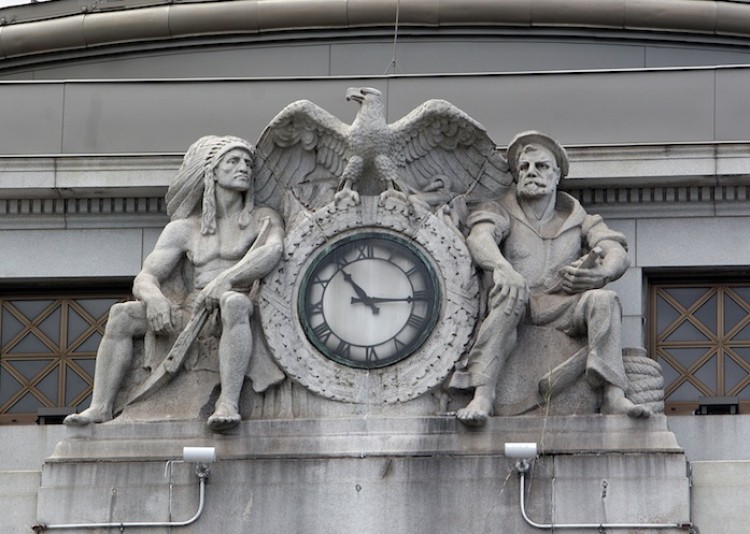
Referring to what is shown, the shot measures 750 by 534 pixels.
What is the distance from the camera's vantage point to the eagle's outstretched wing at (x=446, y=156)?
3300cm

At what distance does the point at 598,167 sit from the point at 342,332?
3.85 m

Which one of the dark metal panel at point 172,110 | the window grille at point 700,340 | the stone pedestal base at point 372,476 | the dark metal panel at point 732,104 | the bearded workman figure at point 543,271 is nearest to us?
the stone pedestal base at point 372,476

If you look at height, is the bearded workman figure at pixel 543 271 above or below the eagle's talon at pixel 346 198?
below

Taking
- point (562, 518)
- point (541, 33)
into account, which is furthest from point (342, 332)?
point (541, 33)

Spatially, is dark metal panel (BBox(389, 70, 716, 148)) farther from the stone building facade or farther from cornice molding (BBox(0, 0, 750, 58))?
cornice molding (BBox(0, 0, 750, 58))

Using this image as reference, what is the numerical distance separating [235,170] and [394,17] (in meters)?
8.43

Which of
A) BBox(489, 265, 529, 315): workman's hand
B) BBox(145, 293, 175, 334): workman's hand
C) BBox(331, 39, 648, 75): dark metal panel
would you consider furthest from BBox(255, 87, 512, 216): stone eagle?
BBox(331, 39, 648, 75): dark metal panel

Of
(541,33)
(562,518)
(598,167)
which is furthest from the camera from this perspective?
(541,33)

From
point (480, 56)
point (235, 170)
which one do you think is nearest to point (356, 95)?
point (235, 170)

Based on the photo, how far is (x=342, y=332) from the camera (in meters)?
32.6

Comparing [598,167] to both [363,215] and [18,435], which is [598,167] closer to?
[363,215]

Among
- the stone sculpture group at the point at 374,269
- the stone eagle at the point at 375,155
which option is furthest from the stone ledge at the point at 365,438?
→ the stone eagle at the point at 375,155

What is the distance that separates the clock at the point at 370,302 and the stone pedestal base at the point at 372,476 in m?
0.58

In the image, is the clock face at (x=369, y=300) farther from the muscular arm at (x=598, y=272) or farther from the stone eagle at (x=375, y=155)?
the muscular arm at (x=598, y=272)
